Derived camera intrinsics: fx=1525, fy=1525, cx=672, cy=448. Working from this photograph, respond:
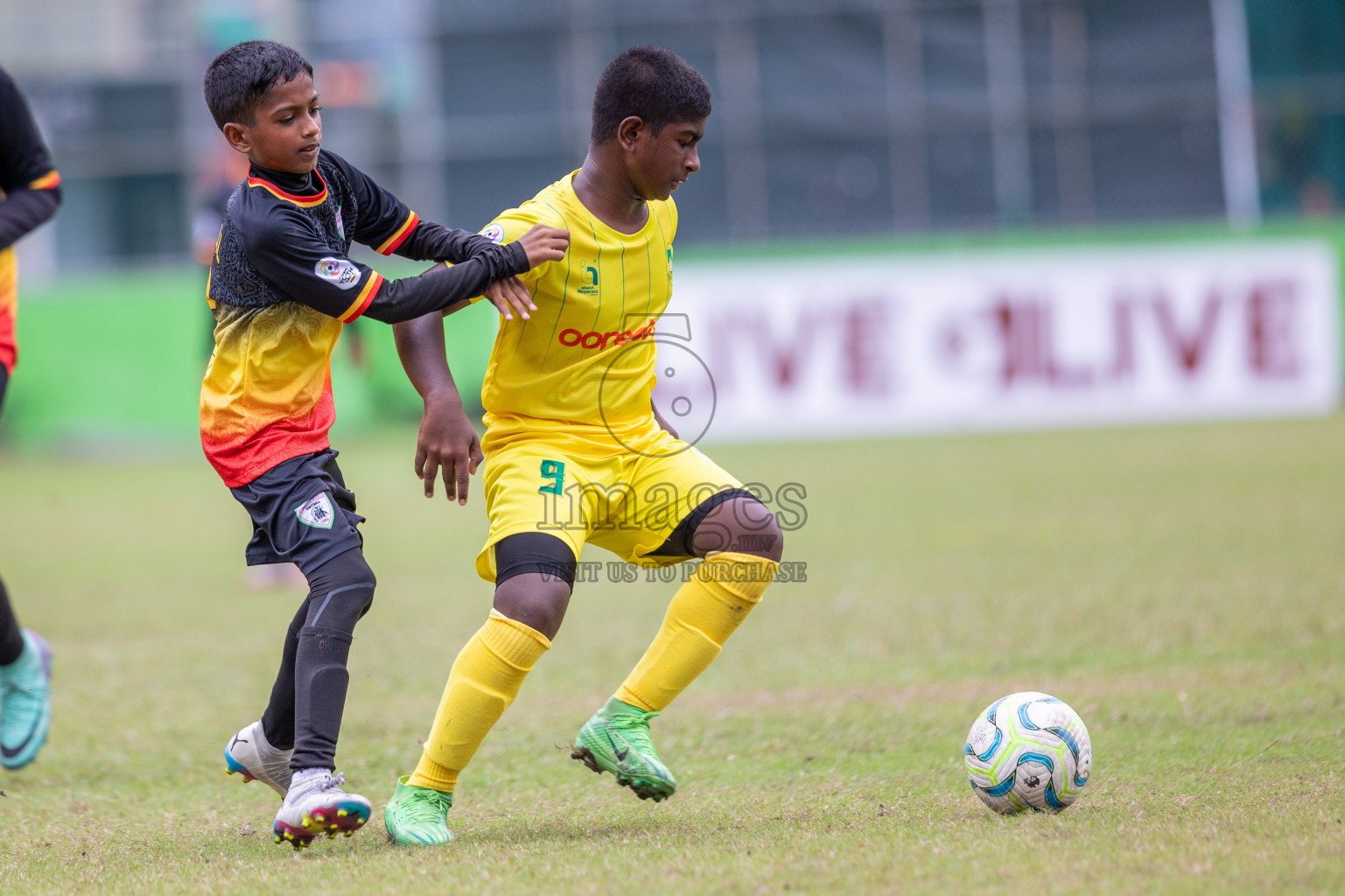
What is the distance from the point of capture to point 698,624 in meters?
3.82

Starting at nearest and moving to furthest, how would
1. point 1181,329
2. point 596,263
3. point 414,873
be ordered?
1. point 414,873
2. point 596,263
3. point 1181,329

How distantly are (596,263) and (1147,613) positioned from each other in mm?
3407

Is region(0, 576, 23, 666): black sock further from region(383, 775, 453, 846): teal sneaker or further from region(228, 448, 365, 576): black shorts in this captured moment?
region(383, 775, 453, 846): teal sneaker

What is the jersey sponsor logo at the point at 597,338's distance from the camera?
12.6ft

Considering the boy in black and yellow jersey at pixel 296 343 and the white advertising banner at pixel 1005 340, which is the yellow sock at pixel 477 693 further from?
the white advertising banner at pixel 1005 340

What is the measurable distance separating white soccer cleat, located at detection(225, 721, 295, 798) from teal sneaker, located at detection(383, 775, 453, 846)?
324 mm

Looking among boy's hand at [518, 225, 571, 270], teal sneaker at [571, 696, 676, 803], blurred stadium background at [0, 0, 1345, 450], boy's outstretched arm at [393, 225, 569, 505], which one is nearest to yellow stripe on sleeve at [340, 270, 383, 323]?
boy's outstretched arm at [393, 225, 569, 505]

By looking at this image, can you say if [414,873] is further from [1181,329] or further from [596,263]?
[1181,329]

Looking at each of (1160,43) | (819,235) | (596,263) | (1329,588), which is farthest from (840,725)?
(1160,43)

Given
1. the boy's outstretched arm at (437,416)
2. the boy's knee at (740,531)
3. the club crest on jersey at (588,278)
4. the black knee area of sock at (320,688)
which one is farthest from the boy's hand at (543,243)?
the black knee area of sock at (320,688)

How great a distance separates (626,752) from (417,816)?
52 cm

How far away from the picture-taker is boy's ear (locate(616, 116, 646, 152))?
12.3 feet

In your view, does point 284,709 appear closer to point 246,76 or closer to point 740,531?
point 740,531

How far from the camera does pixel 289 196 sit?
11.4ft
